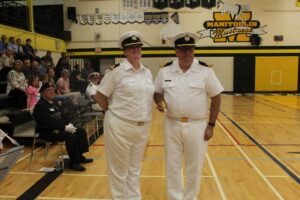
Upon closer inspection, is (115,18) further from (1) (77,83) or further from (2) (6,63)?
(2) (6,63)

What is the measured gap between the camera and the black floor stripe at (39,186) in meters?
4.29

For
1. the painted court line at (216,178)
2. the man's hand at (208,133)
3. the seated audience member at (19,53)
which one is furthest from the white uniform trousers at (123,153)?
the seated audience member at (19,53)

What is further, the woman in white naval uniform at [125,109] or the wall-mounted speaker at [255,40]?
the wall-mounted speaker at [255,40]

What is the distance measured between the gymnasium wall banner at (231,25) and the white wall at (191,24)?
23 centimetres

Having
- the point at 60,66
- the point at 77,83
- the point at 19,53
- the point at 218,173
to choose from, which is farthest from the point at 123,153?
the point at 60,66

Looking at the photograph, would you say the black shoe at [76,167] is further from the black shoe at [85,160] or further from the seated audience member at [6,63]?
the seated audience member at [6,63]

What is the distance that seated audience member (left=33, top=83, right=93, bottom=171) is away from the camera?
17.5ft

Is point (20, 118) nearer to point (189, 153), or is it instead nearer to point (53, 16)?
point (189, 153)

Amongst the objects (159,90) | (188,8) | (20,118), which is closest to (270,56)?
A: (188,8)

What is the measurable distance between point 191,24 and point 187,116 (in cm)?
1731

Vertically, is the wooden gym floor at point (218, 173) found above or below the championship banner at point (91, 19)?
below

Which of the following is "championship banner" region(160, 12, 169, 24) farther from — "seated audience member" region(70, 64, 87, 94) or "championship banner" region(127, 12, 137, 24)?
"seated audience member" region(70, 64, 87, 94)

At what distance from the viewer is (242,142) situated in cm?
728

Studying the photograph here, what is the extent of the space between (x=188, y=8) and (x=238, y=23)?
2.92m
